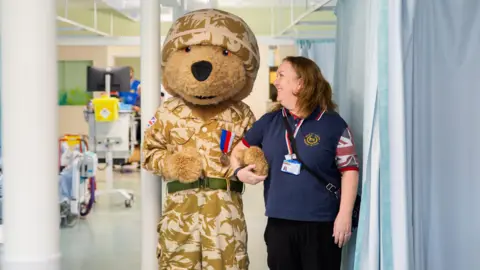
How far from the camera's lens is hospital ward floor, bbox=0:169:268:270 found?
4445mm

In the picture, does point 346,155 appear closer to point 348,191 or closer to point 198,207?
point 348,191

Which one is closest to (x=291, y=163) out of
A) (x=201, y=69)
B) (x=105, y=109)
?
(x=201, y=69)

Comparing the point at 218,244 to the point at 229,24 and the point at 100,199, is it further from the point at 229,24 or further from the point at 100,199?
the point at 100,199

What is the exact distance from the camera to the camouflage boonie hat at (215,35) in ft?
8.83

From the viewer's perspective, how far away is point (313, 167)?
2410 mm

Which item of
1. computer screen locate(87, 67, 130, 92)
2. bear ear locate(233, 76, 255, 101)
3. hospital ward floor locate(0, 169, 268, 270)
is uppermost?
computer screen locate(87, 67, 130, 92)

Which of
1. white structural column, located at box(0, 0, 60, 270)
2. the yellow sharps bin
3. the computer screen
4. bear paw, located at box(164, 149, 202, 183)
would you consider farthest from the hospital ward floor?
white structural column, located at box(0, 0, 60, 270)

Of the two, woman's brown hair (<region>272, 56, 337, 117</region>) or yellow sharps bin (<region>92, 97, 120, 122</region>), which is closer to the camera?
woman's brown hair (<region>272, 56, 337, 117</region>)

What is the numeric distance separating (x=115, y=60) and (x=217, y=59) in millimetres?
10399

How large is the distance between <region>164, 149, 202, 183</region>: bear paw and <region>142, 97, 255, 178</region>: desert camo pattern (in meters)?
0.05

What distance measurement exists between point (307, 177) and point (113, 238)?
323cm

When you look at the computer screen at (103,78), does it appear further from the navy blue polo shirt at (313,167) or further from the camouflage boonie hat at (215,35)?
the navy blue polo shirt at (313,167)

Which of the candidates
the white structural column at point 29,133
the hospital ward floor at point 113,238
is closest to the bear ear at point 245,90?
the white structural column at point 29,133

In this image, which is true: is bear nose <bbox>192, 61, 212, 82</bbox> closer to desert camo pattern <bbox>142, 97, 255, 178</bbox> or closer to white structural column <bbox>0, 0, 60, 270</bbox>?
desert camo pattern <bbox>142, 97, 255, 178</bbox>
